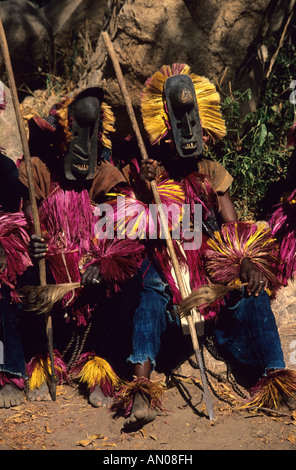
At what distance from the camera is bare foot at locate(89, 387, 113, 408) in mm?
3461

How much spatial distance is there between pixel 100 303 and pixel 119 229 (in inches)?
20.3

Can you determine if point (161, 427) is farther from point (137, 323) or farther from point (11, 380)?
point (11, 380)

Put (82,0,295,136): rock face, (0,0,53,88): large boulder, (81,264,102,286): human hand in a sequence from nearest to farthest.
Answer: (81,264,102,286): human hand → (82,0,295,136): rock face → (0,0,53,88): large boulder

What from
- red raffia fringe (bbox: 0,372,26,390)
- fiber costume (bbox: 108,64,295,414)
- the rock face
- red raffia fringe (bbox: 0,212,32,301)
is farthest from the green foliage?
red raffia fringe (bbox: 0,372,26,390)

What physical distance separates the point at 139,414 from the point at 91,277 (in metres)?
0.87

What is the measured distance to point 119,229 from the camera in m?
3.59

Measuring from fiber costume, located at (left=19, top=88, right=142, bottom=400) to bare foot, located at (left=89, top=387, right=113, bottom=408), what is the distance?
0.05 m

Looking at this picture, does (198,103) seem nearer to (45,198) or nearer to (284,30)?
(45,198)

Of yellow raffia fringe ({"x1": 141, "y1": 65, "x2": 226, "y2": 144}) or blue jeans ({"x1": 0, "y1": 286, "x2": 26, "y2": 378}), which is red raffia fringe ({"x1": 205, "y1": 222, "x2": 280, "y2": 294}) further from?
blue jeans ({"x1": 0, "y1": 286, "x2": 26, "y2": 378})

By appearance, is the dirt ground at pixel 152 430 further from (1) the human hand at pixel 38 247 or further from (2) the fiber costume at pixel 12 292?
(1) the human hand at pixel 38 247

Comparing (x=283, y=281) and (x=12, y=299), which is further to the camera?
(x=283, y=281)

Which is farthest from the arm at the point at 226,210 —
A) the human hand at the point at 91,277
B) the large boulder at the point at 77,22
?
the large boulder at the point at 77,22

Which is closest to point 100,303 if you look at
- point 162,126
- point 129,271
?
point 129,271

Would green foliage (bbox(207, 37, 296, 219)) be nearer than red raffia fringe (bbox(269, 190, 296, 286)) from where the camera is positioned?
No
